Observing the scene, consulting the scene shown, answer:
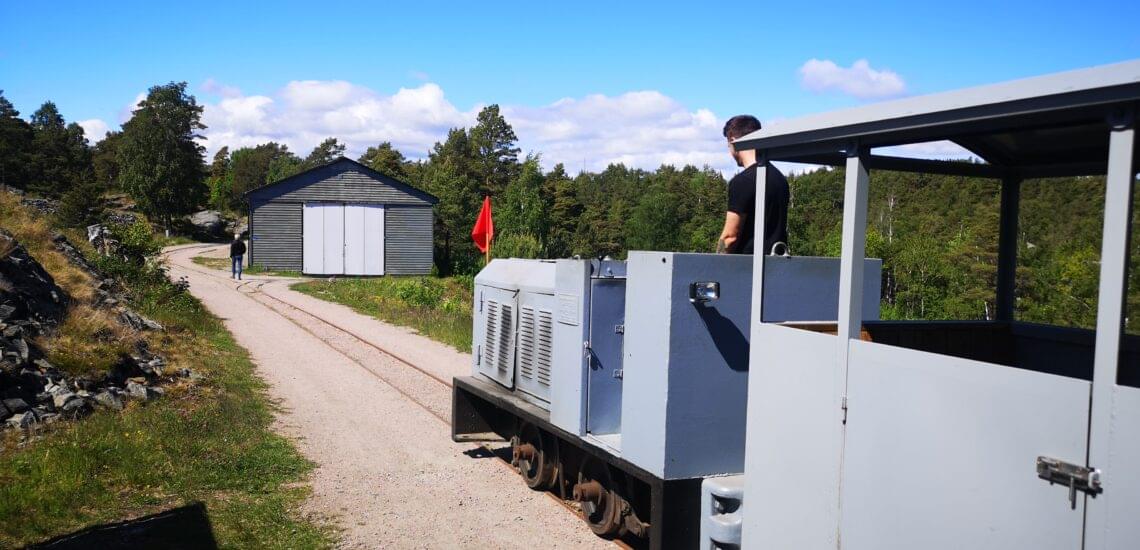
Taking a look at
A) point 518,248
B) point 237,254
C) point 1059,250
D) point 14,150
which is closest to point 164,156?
point 14,150

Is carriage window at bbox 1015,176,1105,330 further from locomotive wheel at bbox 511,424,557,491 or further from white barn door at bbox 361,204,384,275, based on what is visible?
white barn door at bbox 361,204,384,275

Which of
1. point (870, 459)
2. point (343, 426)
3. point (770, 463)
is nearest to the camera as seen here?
point (870, 459)

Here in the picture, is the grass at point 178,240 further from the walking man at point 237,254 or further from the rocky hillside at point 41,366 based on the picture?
the rocky hillside at point 41,366

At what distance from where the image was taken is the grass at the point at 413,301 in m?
19.0

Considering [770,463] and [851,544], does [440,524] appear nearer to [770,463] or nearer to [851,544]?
[770,463]

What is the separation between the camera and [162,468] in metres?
7.73

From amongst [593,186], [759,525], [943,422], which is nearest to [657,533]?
[759,525]

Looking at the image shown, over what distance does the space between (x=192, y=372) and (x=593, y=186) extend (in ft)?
420

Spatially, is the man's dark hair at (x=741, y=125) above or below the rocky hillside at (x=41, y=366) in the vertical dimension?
above

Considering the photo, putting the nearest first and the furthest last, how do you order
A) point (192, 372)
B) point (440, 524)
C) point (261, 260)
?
1. point (440, 524)
2. point (192, 372)
3. point (261, 260)

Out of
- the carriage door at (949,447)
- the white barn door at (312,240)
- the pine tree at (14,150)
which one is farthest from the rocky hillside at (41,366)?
the pine tree at (14,150)

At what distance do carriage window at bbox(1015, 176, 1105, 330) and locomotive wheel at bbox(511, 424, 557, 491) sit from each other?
3.94 meters

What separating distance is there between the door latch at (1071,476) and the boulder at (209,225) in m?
67.1

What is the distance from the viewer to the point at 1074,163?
442 cm
